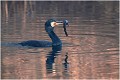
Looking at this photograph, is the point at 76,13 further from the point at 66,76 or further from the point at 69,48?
the point at 66,76

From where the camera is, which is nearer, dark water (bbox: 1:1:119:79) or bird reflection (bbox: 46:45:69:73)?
dark water (bbox: 1:1:119:79)

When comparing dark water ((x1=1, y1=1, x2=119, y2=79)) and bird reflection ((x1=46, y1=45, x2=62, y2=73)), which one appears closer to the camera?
dark water ((x1=1, y1=1, x2=119, y2=79))

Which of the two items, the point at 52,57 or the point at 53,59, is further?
the point at 52,57

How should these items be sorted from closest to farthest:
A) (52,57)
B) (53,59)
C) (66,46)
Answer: (53,59)
(52,57)
(66,46)

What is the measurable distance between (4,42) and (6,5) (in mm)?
12546

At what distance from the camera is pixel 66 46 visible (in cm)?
1447

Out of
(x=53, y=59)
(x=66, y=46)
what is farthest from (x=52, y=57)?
(x=66, y=46)

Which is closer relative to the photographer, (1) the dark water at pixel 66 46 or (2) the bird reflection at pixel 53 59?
(1) the dark water at pixel 66 46

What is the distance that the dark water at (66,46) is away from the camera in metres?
10.9

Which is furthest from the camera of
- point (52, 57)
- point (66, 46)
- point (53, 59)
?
point (66, 46)

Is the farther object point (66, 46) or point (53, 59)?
point (66, 46)

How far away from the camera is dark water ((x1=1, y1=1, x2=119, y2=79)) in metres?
10.9

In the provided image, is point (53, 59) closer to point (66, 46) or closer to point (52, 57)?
point (52, 57)

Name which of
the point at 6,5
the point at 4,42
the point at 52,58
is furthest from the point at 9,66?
the point at 6,5
